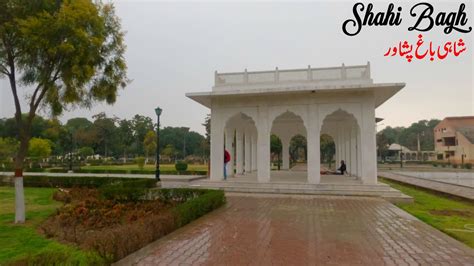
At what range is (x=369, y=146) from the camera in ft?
46.0

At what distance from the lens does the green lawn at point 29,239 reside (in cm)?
565

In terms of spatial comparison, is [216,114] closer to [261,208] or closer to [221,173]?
[221,173]

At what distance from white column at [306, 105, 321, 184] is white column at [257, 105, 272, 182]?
1.99m

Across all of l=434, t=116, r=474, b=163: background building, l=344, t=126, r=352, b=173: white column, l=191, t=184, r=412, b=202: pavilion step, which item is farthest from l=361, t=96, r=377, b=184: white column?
l=434, t=116, r=474, b=163: background building

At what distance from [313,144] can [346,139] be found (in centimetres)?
745

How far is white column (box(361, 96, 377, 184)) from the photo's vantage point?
45.9 feet

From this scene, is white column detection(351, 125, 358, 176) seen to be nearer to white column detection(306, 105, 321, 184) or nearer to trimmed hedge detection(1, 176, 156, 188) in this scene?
white column detection(306, 105, 321, 184)

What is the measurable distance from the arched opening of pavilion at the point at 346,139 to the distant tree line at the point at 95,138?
40.1 metres

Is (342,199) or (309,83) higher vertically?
(309,83)

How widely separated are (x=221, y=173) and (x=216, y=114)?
3.04m

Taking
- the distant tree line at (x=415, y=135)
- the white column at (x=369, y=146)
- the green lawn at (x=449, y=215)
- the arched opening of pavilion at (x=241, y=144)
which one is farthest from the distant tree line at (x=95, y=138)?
the distant tree line at (x=415, y=135)

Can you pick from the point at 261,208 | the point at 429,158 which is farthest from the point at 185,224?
the point at 429,158

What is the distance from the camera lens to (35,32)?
29.6 feet

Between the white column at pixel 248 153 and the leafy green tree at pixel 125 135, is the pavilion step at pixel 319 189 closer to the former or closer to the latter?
the white column at pixel 248 153
